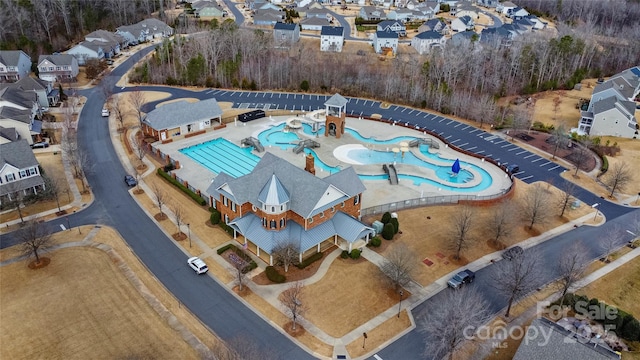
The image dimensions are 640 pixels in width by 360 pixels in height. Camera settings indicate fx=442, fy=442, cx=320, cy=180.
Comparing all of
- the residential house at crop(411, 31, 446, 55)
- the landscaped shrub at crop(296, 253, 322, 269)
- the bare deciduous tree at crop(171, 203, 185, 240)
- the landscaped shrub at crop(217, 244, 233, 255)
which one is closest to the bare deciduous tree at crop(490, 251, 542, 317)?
the landscaped shrub at crop(296, 253, 322, 269)

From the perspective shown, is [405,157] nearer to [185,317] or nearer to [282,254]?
[282,254]

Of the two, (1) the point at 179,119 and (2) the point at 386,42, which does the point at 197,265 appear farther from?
(2) the point at 386,42

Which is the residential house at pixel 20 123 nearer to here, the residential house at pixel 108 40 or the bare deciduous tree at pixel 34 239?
the bare deciduous tree at pixel 34 239

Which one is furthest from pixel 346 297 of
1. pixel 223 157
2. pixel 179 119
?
pixel 179 119

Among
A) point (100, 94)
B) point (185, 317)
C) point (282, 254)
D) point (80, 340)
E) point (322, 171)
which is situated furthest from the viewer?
point (100, 94)

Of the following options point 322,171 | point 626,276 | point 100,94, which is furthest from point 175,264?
point 100,94

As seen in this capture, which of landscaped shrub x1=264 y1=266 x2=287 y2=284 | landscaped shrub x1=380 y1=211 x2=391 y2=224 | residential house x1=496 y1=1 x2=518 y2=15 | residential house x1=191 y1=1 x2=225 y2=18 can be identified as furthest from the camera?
residential house x1=496 y1=1 x2=518 y2=15

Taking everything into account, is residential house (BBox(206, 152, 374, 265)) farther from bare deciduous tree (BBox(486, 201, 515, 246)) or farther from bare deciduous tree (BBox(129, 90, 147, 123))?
bare deciduous tree (BBox(129, 90, 147, 123))
